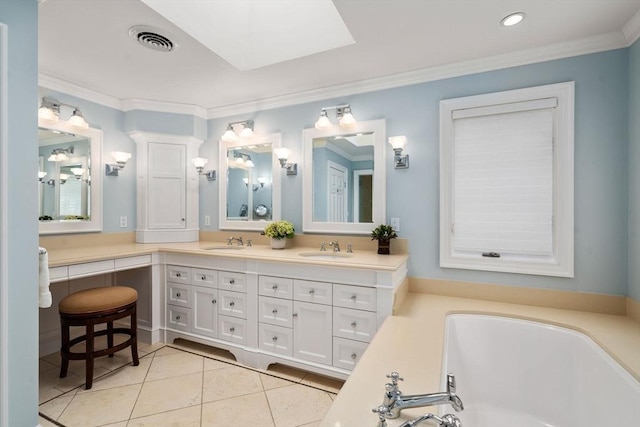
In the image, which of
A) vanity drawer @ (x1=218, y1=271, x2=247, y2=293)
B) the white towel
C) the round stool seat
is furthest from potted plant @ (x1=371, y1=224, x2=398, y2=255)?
the white towel

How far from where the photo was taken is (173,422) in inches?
69.0

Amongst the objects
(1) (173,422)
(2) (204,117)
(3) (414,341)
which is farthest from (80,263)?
(3) (414,341)

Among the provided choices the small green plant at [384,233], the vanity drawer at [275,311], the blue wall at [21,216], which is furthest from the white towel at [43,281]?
the small green plant at [384,233]

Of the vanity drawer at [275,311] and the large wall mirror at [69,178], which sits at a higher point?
the large wall mirror at [69,178]

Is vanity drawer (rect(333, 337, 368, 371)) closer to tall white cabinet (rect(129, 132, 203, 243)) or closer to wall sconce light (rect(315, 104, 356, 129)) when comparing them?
wall sconce light (rect(315, 104, 356, 129))

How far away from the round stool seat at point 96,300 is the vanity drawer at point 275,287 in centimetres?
101

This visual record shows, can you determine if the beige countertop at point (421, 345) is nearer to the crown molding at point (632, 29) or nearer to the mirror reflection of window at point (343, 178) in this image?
the mirror reflection of window at point (343, 178)

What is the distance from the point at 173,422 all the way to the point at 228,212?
1.99 m

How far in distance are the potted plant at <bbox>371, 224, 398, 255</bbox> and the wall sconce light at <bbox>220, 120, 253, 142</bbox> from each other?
5.61 ft

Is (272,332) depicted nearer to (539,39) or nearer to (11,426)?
(11,426)

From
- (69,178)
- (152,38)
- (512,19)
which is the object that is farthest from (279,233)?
(512,19)

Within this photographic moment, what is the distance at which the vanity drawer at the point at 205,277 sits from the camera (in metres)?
2.55

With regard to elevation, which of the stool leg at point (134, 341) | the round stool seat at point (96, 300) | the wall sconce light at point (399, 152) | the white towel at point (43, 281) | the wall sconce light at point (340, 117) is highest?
the wall sconce light at point (340, 117)

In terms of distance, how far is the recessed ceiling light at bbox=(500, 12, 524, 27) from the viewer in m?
1.70
